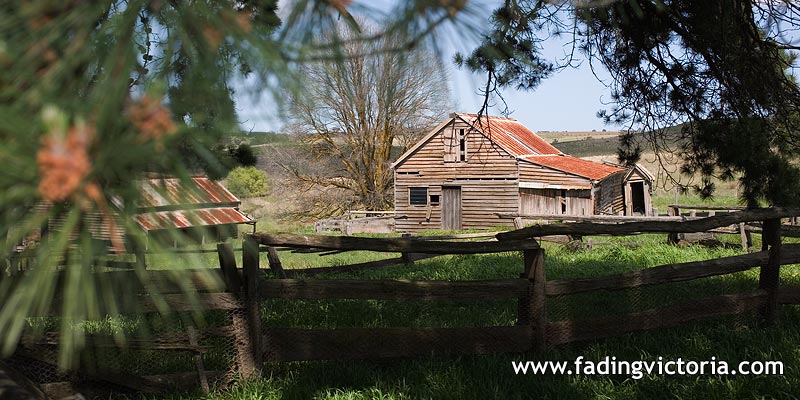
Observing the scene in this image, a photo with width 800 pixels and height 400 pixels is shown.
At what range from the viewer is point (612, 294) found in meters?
6.91

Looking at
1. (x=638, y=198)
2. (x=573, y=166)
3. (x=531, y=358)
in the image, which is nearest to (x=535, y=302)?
(x=531, y=358)

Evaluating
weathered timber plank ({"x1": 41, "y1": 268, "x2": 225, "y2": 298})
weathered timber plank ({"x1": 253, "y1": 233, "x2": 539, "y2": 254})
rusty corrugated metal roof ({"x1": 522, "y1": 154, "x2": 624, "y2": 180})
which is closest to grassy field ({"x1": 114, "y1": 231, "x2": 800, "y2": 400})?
weathered timber plank ({"x1": 253, "y1": 233, "x2": 539, "y2": 254})

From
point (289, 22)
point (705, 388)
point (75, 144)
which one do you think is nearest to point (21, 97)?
point (75, 144)

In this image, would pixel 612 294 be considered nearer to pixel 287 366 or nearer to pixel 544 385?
pixel 544 385

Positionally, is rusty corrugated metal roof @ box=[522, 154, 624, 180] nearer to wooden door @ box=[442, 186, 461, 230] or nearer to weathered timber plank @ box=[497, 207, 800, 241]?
wooden door @ box=[442, 186, 461, 230]

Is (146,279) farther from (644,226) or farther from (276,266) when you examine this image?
(276,266)

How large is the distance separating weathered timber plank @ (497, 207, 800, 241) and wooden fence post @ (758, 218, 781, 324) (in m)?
0.17

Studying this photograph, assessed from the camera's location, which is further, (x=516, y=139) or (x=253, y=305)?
(x=516, y=139)

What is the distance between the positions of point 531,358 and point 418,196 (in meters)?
24.2

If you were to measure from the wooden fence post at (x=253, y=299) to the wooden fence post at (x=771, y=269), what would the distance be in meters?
4.56

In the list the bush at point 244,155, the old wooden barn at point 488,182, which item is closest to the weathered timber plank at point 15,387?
the bush at point 244,155

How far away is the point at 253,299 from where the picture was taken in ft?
14.5

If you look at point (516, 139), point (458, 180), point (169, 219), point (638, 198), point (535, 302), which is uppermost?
point (516, 139)

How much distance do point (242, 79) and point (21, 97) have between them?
0.54 metres
